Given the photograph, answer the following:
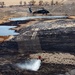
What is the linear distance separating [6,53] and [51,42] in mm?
4089

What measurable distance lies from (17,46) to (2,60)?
3667 mm

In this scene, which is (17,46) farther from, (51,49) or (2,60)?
(2,60)

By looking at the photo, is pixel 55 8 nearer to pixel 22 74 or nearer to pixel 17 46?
pixel 17 46

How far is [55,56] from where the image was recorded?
52.4ft

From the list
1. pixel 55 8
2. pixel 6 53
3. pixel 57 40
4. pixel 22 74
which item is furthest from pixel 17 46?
pixel 55 8

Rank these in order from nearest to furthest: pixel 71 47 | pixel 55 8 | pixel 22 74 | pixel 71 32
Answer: pixel 22 74
pixel 71 47
pixel 71 32
pixel 55 8

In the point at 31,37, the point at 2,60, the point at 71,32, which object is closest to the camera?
the point at 2,60

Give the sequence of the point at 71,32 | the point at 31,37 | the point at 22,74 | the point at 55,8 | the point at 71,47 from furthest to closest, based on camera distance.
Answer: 1. the point at 55,8
2. the point at 71,32
3. the point at 31,37
4. the point at 71,47
5. the point at 22,74

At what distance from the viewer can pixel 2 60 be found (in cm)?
1552

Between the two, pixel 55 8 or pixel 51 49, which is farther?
pixel 55 8

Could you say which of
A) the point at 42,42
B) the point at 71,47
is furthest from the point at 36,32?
the point at 71,47

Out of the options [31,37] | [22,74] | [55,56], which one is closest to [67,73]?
[22,74]

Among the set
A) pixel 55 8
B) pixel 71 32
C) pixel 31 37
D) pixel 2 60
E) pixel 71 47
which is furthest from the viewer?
pixel 55 8

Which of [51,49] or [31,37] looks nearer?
[51,49]
